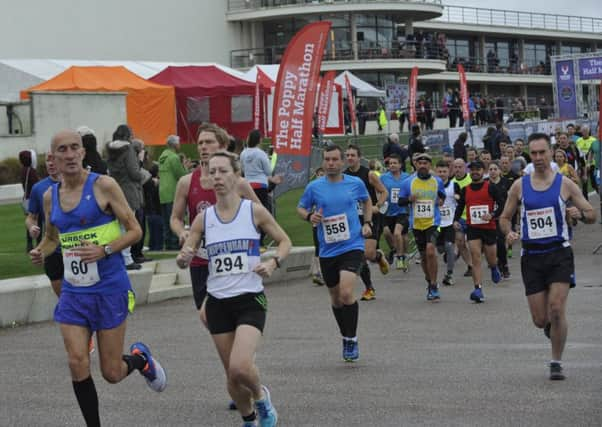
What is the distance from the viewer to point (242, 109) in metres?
41.9

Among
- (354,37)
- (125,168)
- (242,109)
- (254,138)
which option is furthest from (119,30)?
(125,168)

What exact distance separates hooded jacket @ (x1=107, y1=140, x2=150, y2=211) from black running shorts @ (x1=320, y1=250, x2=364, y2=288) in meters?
5.39

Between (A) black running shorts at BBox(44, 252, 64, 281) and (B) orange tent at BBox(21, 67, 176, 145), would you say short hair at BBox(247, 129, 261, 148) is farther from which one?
(B) orange tent at BBox(21, 67, 176, 145)

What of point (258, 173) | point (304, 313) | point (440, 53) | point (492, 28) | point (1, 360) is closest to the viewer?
point (1, 360)

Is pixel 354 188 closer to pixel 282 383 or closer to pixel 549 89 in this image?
pixel 282 383

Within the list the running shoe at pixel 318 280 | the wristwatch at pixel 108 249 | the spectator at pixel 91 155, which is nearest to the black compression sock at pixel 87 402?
the wristwatch at pixel 108 249

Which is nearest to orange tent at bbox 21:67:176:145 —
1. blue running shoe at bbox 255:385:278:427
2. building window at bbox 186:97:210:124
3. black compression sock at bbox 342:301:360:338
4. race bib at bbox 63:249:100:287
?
building window at bbox 186:97:210:124

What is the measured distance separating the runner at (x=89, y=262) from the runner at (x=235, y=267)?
0.43 meters

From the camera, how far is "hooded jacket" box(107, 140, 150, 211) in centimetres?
1559

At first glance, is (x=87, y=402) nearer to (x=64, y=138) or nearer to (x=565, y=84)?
(x=64, y=138)

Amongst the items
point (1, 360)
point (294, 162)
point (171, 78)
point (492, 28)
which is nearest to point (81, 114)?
point (171, 78)

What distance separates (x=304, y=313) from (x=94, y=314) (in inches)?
273

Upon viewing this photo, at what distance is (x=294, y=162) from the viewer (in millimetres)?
20344

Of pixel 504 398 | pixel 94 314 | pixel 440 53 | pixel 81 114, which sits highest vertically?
pixel 440 53
